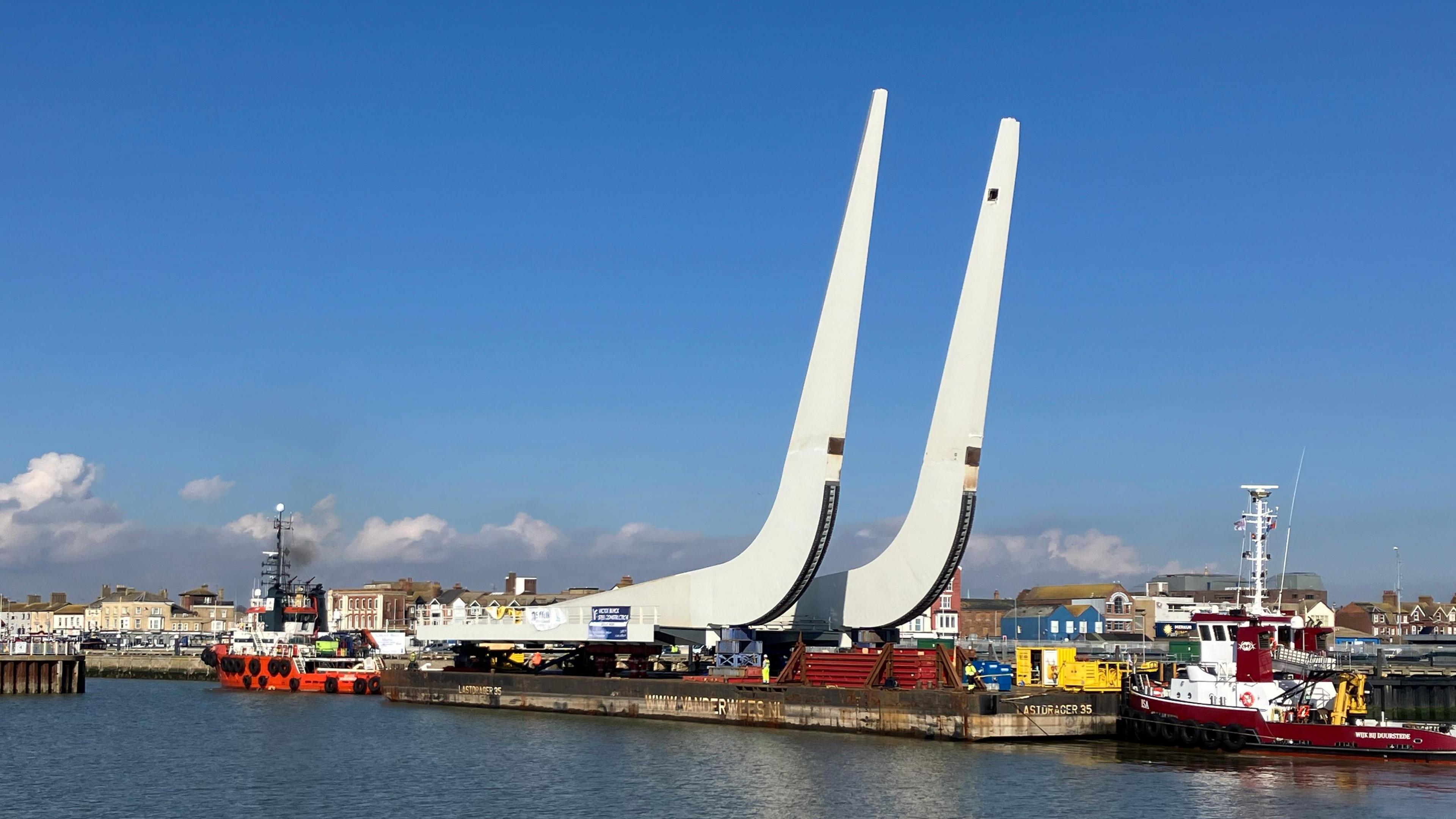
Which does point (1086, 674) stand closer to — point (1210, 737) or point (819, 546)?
point (1210, 737)

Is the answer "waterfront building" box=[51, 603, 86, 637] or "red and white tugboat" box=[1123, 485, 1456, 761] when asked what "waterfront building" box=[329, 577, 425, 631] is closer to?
"waterfront building" box=[51, 603, 86, 637]

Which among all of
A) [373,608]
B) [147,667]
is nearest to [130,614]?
[373,608]

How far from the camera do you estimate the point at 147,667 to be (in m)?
95.2

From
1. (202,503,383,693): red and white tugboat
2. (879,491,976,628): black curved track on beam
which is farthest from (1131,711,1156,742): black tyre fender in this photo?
(202,503,383,693): red and white tugboat

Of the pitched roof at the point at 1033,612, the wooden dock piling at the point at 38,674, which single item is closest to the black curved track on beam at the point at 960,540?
the wooden dock piling at the point at 38,674

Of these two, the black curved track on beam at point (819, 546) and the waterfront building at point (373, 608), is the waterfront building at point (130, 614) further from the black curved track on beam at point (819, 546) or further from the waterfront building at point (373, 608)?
the black curved track on beam at point (819, 546)

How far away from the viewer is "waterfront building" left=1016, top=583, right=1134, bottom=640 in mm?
126750

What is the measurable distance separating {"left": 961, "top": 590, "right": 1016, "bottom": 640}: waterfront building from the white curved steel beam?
79987 millimetres

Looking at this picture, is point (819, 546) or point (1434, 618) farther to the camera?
point (1434, 618)

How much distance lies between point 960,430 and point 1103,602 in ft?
281

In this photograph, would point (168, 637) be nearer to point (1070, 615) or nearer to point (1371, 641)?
point (1070, 615)

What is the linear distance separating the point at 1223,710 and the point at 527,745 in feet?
65.6

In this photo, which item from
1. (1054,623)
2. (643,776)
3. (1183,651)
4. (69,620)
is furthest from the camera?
(69,620)

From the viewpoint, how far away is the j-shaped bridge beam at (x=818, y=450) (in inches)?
1946
